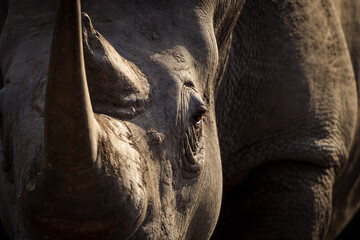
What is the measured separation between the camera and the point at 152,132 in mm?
1749

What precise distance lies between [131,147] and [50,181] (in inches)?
9.6

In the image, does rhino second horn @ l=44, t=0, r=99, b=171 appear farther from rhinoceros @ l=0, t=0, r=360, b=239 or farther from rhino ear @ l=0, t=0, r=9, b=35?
rhino ear @ l=0, t=0, r=9, b=35

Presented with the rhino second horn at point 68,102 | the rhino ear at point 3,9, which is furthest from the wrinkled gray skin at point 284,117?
the rhino second horn at point 68,102

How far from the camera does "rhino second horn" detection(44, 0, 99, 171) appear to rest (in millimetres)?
1324

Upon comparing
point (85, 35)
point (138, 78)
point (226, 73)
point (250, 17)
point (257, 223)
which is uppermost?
point (85, 35)

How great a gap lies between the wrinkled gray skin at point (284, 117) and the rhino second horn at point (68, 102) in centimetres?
144

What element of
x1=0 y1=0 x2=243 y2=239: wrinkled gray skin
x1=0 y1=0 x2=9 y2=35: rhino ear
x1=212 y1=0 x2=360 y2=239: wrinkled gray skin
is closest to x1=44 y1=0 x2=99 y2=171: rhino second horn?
x1=0 y1=0 x2=243 y2=239: wrinkled gray skin

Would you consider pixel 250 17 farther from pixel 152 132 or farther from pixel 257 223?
pixel 152 132

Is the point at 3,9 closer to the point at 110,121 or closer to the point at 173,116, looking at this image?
the point at 173,116

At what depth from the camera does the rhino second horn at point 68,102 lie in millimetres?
1324

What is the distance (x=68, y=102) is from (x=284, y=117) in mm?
1648

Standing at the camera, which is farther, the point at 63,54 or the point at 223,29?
the point at 223,29

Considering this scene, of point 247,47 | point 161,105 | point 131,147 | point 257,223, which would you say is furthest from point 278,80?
point 131,147

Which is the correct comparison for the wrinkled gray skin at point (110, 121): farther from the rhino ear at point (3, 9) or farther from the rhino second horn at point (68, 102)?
the rhino ear at point (3, 9)
